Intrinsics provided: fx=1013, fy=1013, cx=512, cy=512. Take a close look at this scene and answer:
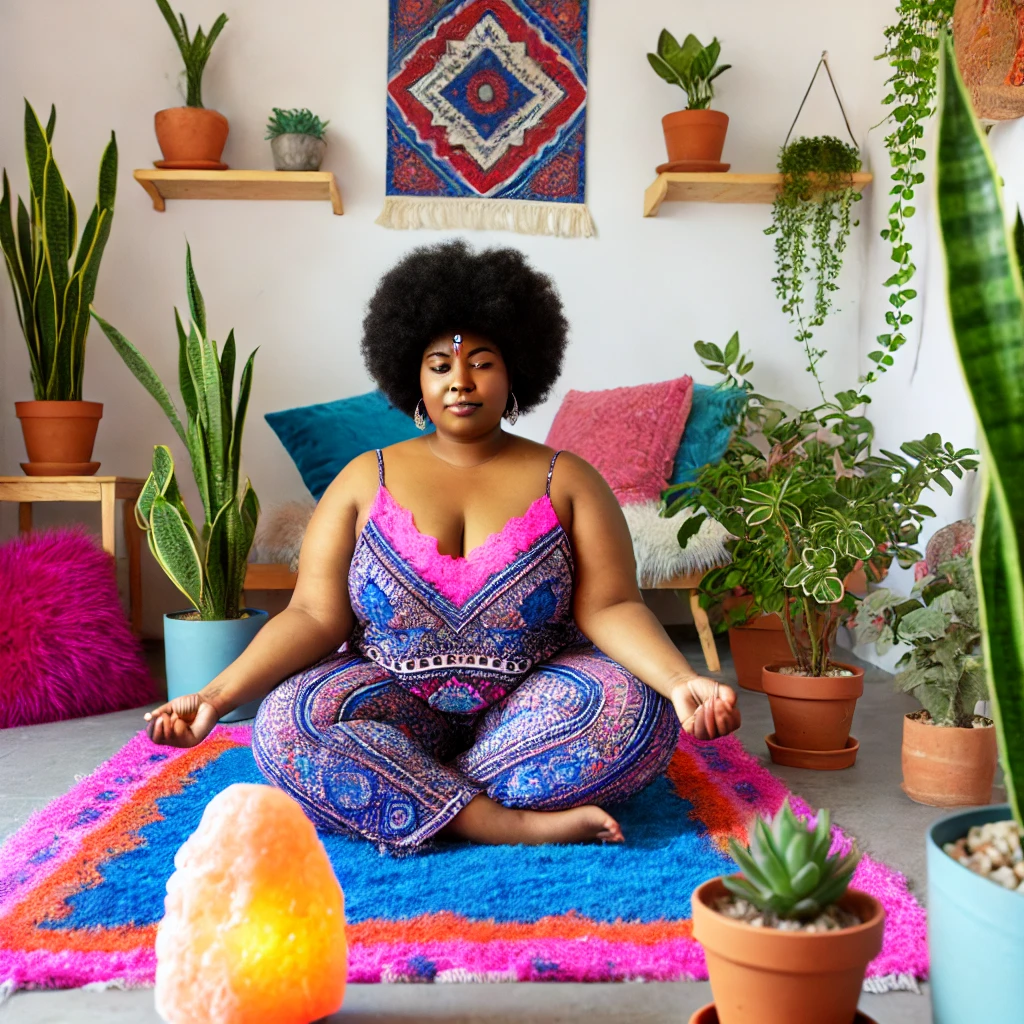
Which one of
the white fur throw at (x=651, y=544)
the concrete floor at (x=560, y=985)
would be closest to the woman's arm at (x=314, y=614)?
the concrete floor at (x=560, y=985)

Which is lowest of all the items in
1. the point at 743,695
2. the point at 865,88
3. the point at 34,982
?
the point at 743,695

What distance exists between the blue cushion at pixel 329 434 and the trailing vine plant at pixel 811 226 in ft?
5.00

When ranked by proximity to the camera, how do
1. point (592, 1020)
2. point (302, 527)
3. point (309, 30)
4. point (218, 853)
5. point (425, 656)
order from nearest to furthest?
point (218, 853) < point (592, 1020) < point (425, 656) < point (302, 527) < point (309, 30)

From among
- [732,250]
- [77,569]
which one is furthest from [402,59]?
[77,569]

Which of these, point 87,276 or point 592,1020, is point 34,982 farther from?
point 87,276

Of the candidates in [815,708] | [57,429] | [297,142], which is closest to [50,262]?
Result: [57,429]

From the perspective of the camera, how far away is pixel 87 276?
2932 millimetres

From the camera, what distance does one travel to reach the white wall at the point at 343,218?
3.62 metres

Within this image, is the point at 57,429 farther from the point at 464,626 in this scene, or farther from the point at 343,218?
the point at 464,626

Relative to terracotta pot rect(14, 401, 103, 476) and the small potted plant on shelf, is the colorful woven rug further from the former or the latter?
terracotta pot rect(14, 401, 103, 476)

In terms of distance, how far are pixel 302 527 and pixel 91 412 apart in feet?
2.34

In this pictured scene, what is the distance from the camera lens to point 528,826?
1.52m

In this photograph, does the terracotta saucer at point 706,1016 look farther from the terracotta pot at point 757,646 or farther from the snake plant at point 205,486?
the terracotta pot at point 757,646

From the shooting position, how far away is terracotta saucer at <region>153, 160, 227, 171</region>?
3453 millimetres
